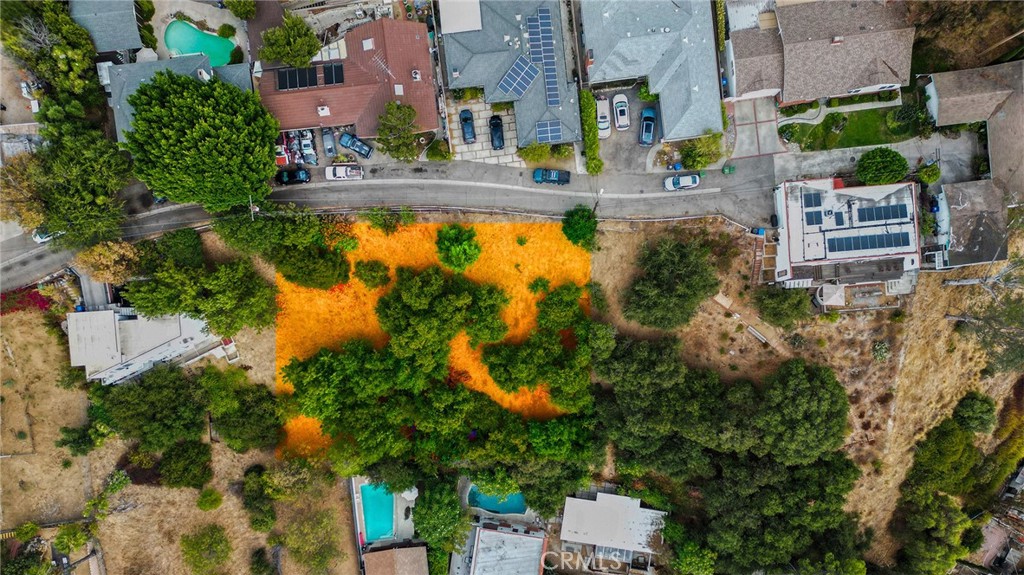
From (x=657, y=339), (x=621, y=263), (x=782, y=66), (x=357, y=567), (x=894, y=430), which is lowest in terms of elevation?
(x=357, y=567)

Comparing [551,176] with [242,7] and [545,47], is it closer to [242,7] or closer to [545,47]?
[545,47]

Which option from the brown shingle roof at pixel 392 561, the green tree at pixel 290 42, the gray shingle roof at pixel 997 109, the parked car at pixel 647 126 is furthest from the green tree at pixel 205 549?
the gray shingle roof at pixel 997 109

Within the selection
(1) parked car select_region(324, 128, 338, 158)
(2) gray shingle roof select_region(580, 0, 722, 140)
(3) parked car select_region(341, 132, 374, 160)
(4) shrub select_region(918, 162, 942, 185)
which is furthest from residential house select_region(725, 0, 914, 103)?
(1) parked car select_region(324, 128, 338, 158)

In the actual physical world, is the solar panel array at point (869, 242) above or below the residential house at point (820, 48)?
below

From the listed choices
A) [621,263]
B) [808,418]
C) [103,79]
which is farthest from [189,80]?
[808,418]

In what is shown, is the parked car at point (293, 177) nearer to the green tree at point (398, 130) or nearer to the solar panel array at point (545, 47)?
the green tree at point (398, 130)

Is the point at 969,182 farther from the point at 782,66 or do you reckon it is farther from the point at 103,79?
the point at 103,79

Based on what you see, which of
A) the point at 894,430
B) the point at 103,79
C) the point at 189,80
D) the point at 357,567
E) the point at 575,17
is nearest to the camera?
the point at 189,80

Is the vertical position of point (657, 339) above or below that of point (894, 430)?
above
